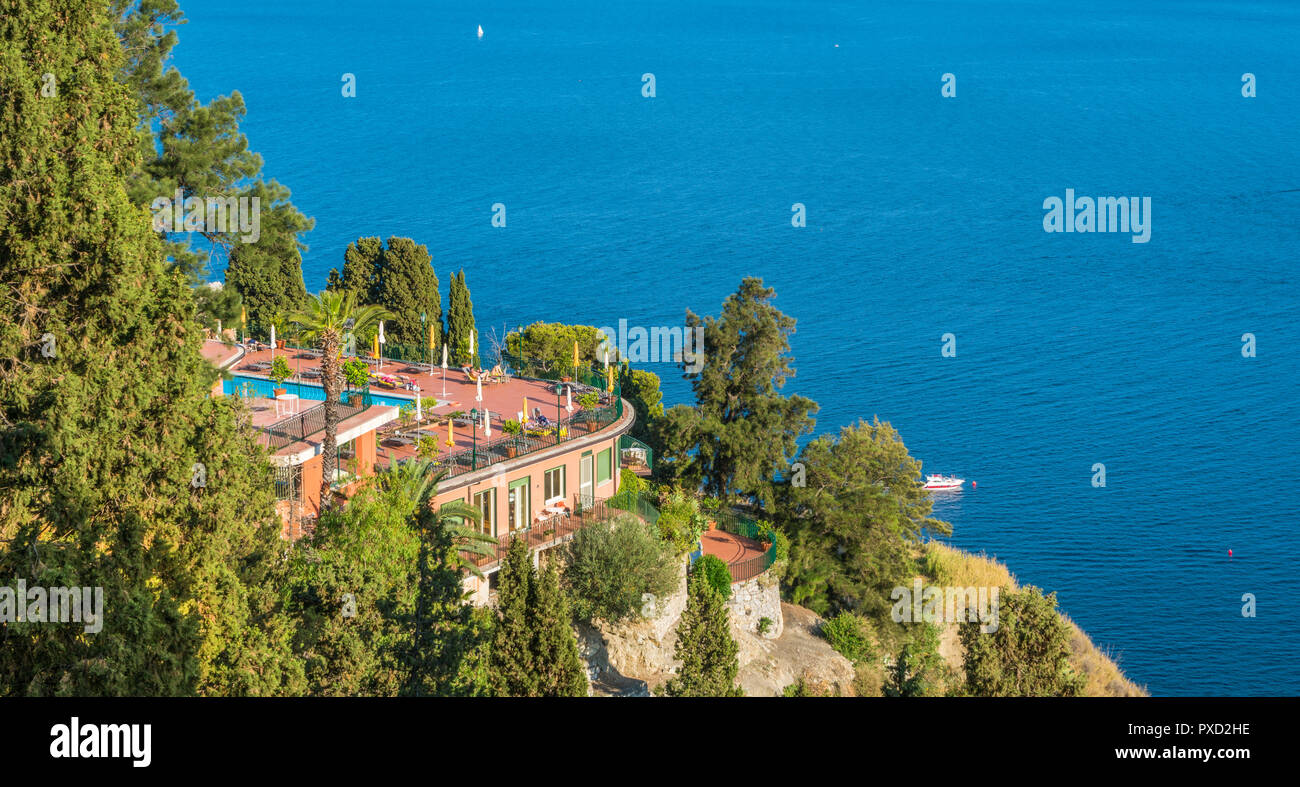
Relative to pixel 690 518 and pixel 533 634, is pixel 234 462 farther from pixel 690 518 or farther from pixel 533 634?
pixel 690 518

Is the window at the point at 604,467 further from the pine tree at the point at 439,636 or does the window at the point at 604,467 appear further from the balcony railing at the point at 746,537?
the pine tree at the point at 439,636

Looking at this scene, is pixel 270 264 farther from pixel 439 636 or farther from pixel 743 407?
pixel 439 636

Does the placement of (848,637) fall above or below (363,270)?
below

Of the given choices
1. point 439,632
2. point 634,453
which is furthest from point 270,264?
point 439,632

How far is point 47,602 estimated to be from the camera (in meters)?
18.7

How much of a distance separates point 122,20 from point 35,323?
23581 millimetres

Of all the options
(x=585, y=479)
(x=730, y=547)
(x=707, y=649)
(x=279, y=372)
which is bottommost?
(x=707, y=649)

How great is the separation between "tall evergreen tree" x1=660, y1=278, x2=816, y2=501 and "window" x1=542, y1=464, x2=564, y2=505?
9.56m

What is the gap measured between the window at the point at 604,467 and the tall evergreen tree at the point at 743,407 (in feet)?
22.0

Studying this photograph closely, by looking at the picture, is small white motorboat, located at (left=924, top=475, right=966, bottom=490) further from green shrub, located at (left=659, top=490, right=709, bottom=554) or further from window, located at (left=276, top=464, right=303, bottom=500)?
window, located at (left=276, top=464, right=303, bottom=500)

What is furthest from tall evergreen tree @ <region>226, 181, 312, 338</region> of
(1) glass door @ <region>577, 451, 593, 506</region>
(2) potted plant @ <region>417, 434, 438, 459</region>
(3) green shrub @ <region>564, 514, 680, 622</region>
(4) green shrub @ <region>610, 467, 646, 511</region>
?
(3) green shrub @ <region>564, 514, 680, 622</region>

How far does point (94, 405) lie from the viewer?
2136 centimetres

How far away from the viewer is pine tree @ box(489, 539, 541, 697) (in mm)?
27422

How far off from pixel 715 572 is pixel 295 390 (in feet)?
56.2
